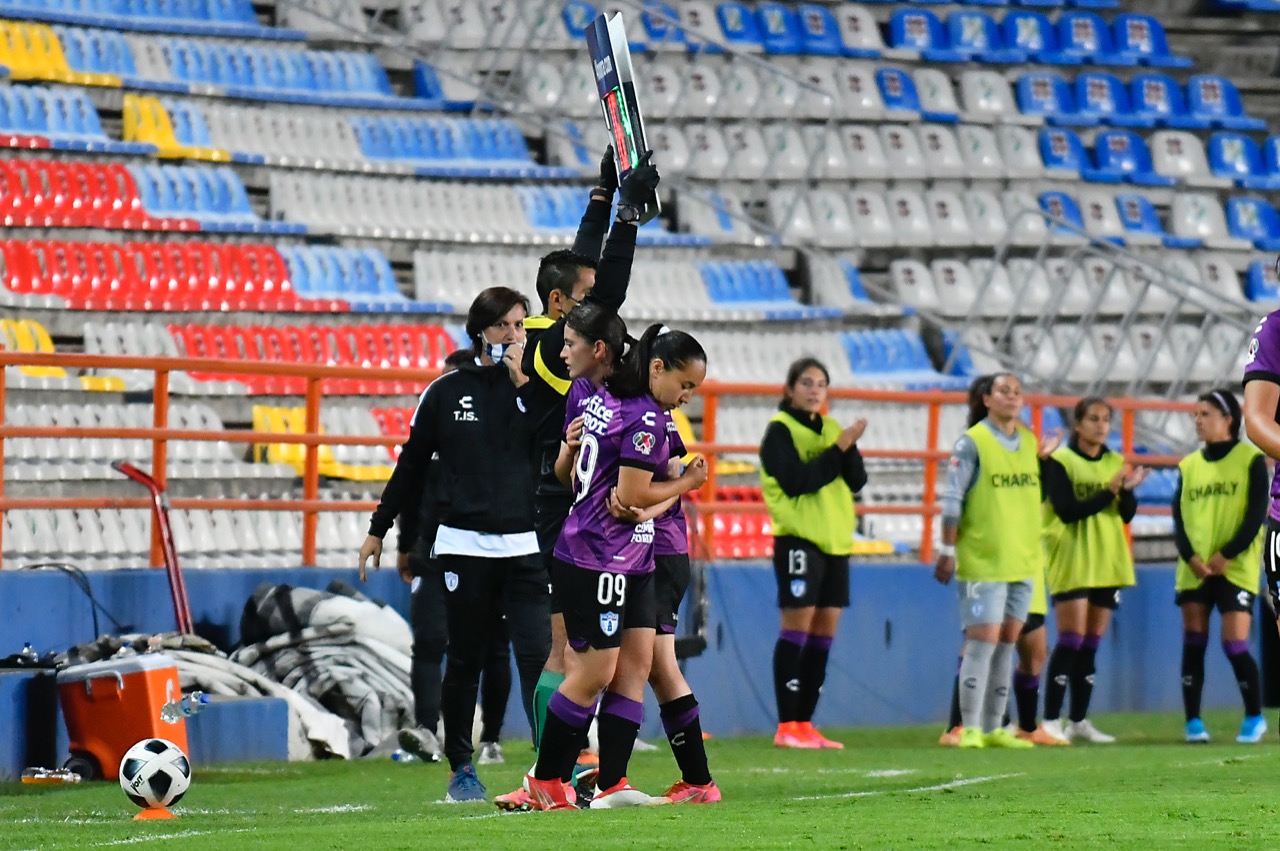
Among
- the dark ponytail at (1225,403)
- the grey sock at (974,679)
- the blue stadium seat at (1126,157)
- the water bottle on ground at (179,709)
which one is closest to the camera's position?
the water bottle on ground at (179,709)

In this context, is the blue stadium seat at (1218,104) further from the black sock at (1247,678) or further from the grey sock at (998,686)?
the grey sock at (998,686)

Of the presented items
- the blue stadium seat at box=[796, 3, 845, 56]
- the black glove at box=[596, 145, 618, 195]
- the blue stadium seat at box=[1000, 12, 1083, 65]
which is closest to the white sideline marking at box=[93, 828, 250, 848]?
the black glove at box=[596, 145, 618, 195]

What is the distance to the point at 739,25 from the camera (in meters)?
21.1

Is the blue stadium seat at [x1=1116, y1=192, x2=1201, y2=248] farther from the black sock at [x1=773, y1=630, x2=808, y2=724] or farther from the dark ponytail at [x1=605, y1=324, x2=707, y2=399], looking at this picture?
the dark ponytail at [x1=605, y1=324, x2=707, y2=399]

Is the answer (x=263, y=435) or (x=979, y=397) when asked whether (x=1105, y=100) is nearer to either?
(x=979, y=397)

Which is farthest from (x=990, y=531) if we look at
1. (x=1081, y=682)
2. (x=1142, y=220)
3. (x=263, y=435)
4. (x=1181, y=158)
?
(x=1181, y=158)

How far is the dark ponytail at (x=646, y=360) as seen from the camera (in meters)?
6.90

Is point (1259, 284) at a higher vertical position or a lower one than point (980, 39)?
lower

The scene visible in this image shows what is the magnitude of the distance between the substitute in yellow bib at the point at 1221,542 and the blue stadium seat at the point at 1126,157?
390 inches

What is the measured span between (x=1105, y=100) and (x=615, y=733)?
1675 cm

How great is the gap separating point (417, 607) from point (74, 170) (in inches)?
259

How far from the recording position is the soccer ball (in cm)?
740

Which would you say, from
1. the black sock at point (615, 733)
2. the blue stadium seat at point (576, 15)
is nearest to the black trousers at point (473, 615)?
the black sock at point (615, 733)

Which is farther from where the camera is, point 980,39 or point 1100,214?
point 980,39
